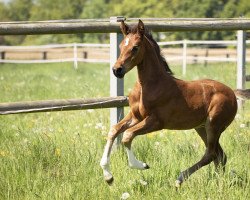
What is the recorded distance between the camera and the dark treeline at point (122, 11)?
4850cm

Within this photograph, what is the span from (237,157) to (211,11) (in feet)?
156

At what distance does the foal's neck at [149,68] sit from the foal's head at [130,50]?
10 centimetres

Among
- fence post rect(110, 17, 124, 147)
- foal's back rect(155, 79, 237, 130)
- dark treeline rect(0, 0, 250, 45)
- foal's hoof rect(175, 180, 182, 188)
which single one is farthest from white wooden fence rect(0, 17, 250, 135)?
dark treeline rect(0, 0, 250, 45)

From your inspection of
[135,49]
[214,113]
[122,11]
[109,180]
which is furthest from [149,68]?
[122,11]

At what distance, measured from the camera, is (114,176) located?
16.1 feet

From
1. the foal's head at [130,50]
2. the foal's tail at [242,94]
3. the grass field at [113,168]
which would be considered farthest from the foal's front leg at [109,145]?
the foal's tail at [242,94]

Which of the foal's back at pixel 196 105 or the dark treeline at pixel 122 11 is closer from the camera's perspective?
the foal's back at pixel 196 105

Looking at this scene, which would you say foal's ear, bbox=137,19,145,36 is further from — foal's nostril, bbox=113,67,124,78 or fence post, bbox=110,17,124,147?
fence post, bbox=110,17,124,147

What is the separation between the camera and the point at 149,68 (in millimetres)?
4844

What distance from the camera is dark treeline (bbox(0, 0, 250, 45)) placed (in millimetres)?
48500

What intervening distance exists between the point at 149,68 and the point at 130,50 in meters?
0.34

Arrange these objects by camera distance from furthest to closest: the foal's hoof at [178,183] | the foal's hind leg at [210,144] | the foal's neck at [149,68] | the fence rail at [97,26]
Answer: the fence rail at [97,26] → the foal's hind leg at [210,144] → the foal's neck at [149,68] → the foal's hoof at [178,183]

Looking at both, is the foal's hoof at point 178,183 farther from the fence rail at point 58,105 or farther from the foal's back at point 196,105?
the fence rail at point 58,105

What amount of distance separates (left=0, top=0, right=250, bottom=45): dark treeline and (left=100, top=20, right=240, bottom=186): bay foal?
2971cm
